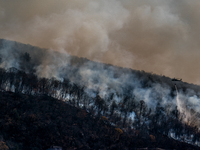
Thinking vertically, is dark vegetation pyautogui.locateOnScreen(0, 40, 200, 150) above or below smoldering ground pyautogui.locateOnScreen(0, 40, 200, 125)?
below

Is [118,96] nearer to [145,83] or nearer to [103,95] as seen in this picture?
[103,95]

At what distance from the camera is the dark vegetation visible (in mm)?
69938

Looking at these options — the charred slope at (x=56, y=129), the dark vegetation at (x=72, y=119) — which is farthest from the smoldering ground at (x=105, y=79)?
the charred slope at (x=56, y=129)

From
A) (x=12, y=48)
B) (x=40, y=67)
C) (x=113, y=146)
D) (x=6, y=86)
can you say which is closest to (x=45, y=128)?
(x=113, y=146)

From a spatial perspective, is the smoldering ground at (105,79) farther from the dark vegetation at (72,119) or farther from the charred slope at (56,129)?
the charred slope at (56,129)

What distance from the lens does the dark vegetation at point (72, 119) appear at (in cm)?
6994

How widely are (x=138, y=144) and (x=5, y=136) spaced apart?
58.0 metres

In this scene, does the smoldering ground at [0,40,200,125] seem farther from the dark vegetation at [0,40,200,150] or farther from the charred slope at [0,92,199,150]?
the charred slope at [0,92,199,150]

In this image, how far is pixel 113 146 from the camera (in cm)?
8144

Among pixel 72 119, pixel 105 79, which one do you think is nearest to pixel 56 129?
pixel 72 119

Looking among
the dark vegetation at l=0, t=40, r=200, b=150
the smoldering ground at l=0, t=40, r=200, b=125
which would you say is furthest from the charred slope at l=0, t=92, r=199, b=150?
the smoldering ground at l=0, t=40, r=200, b=125

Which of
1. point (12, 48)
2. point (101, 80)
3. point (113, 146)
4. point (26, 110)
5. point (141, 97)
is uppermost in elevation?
point (12, 48)

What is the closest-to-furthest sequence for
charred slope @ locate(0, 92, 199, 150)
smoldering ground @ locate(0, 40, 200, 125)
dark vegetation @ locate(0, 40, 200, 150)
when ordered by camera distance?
charred slope @ locate(0, 92, 199, 150) < dark vegetation @ locate(0, 40, 200, 150) < smoldering ground @ locate(0, 40, 200, 125)

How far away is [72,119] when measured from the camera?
91.6 m
